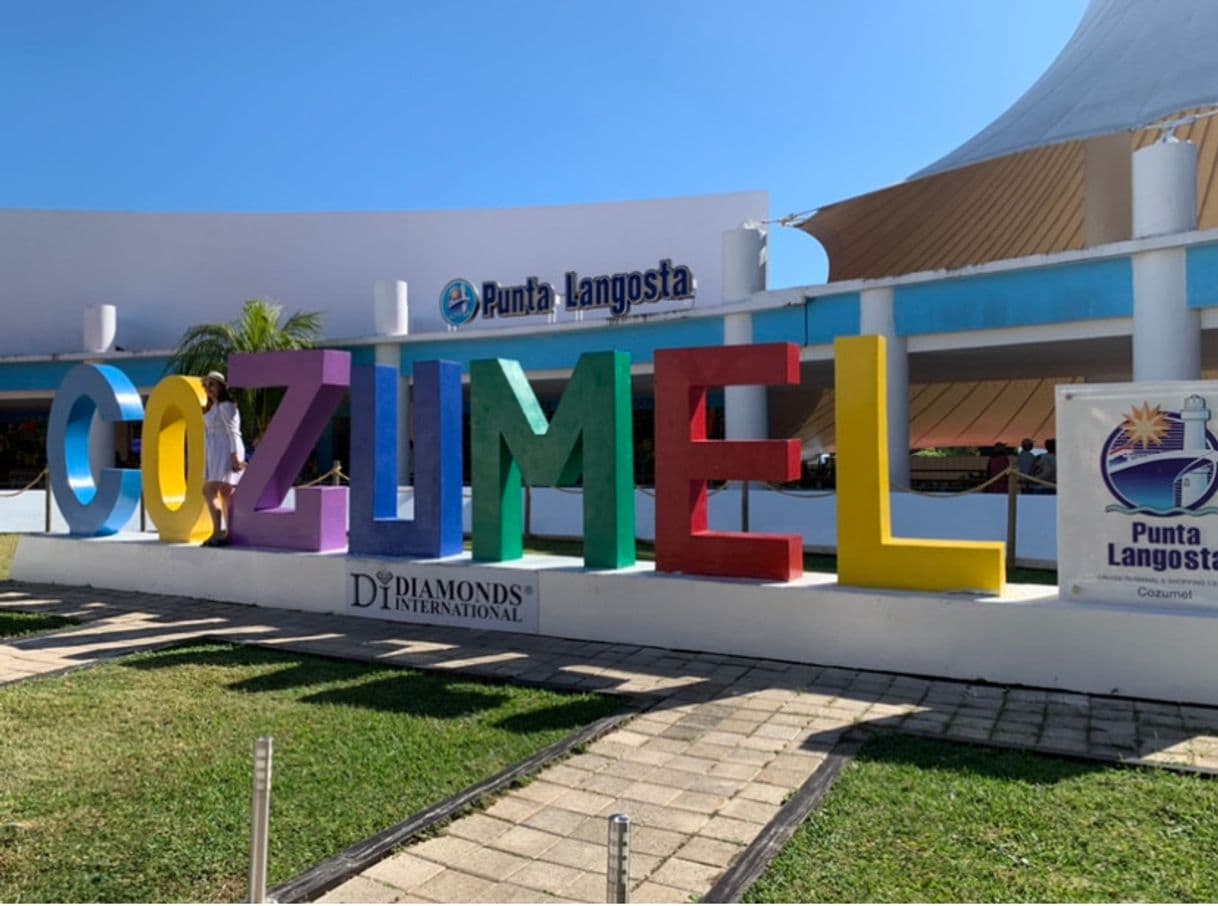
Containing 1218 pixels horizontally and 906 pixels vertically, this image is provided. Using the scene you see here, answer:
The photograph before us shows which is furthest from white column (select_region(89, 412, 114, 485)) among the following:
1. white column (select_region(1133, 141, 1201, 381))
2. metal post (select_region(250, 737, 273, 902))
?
metal post (select_region(250, 737, 273, 902))

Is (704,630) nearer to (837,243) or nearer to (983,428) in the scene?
(837,243)

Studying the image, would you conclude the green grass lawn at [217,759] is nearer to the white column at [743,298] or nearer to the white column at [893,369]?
the white column at [893,369]

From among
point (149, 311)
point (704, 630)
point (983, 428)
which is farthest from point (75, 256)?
point (983, 428)

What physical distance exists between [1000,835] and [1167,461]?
3308 mm

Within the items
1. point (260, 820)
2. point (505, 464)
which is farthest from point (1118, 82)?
point (260, 820)

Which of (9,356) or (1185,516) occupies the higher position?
(9,356)

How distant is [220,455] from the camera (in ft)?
31.7

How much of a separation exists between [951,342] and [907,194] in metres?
8.90

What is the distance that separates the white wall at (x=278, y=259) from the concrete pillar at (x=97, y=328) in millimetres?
1155

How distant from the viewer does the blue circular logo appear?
22.5 meters

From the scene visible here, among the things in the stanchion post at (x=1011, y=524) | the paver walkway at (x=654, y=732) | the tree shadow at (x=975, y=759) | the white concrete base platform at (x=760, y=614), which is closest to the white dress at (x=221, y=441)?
the white concrete base platform at (x=760, y=614)

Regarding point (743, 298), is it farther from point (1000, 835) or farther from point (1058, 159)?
point (1000, 835)

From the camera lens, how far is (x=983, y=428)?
1112 inches

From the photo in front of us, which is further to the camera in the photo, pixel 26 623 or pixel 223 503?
pixel 223 503
